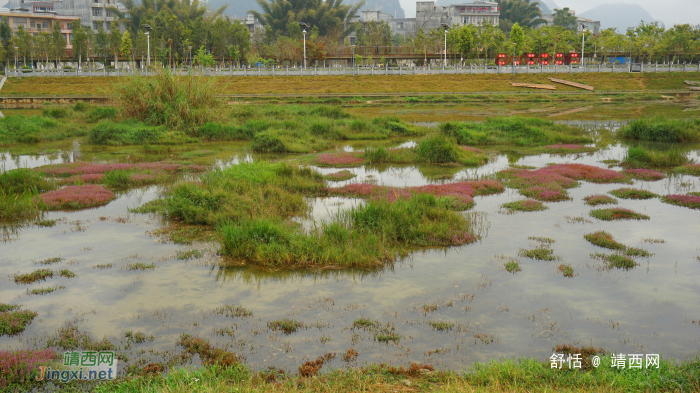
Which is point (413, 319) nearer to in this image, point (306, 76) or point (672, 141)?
point (672, 141)

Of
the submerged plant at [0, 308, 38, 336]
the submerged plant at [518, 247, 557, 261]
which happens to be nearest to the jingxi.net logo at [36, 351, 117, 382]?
the submerged plant at [0, 308, 38, 336]

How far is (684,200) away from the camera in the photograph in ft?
35.3

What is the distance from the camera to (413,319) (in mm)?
5840

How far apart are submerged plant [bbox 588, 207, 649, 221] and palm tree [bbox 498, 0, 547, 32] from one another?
362ft

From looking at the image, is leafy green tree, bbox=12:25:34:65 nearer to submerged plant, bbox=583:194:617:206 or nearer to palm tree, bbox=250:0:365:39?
palm tree, bbox=250:0:365:39

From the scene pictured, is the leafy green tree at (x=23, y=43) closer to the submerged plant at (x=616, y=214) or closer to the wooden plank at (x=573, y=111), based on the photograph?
the wooden plank at (x=573, y=111)

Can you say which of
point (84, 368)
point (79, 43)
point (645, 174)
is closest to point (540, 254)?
point (84, 368)

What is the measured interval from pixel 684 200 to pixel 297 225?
25.0 feet

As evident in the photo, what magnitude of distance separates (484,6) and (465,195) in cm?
→ 11976

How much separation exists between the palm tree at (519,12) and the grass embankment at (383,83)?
65.1 metres

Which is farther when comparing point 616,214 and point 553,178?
point 553,178

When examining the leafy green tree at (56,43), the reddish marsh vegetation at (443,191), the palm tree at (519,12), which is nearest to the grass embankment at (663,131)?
the reddish marsh vegetation at (443,191)

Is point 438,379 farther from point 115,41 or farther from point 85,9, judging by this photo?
point 85,9

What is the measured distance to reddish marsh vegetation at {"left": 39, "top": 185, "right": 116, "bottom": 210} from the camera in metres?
10.7
